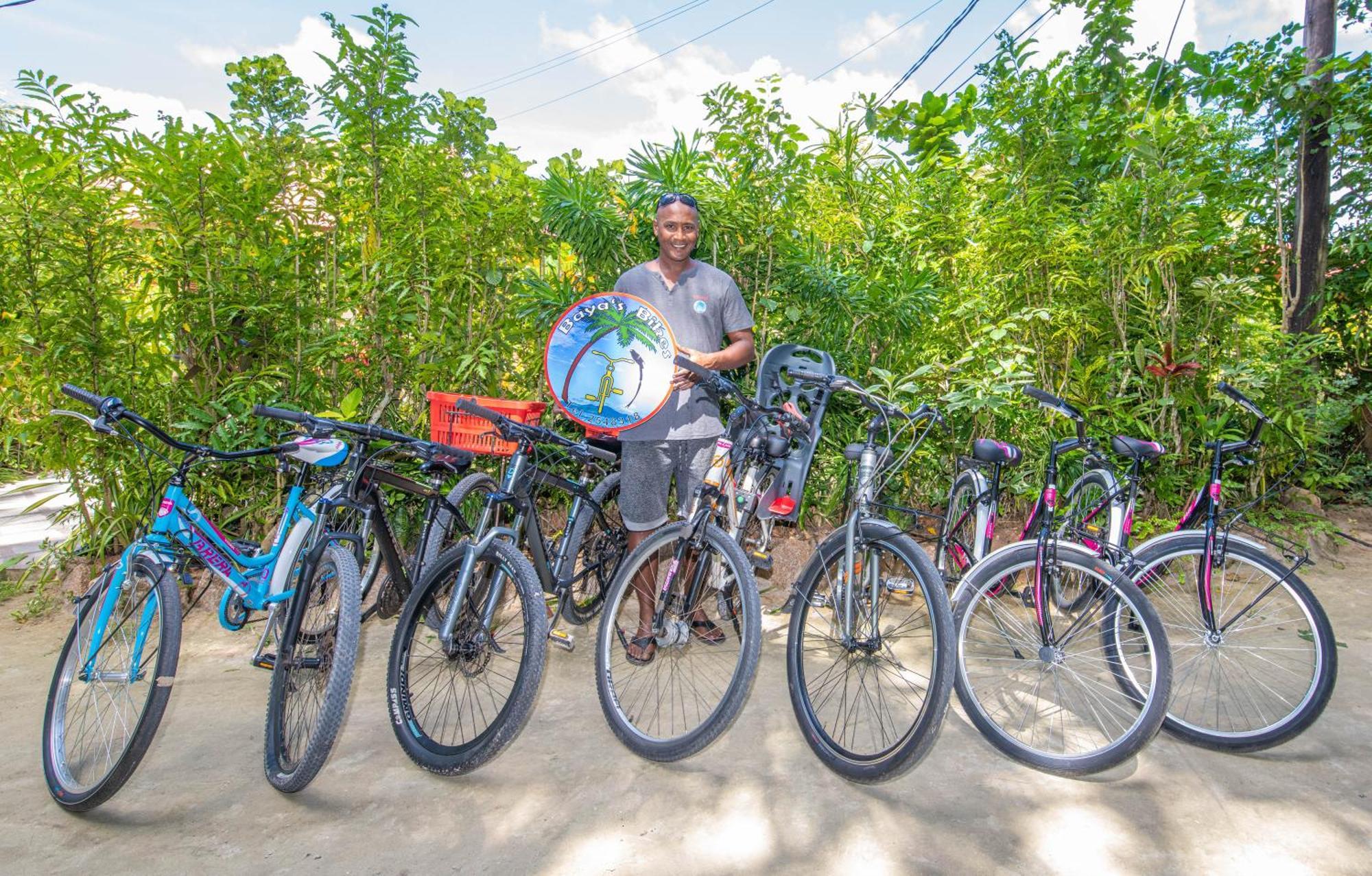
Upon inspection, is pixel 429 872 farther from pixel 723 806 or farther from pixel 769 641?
pixel 769 641

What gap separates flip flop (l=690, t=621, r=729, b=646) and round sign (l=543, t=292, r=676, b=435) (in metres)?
0.85

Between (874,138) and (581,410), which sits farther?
(874,138)

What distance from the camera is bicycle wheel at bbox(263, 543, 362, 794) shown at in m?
2.36

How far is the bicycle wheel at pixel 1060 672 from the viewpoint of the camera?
2408 mm

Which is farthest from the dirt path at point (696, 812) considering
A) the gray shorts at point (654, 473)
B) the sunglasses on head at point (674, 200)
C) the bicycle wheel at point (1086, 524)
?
the sunglasses on head at point (674, 200)

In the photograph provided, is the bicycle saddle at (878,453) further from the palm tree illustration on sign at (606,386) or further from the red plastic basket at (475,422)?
the red plastic basket at (475,422)

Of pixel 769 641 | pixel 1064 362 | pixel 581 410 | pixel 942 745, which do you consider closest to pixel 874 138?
pixel 1064 362

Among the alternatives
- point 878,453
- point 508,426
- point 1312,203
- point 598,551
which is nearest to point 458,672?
point 508,426

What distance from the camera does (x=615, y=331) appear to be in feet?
10.6

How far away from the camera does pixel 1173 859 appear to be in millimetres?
2109

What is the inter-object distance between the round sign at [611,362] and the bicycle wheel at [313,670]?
1068mm

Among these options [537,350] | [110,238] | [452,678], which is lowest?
[452,678]

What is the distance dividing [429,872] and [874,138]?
4.10 m

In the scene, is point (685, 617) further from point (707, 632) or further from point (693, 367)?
point (693, 367)
